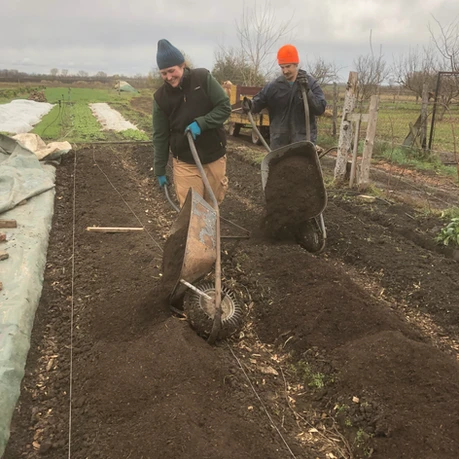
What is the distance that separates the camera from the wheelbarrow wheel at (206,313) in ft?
10.1

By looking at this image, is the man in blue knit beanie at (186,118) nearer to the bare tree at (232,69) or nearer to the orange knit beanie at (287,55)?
the orange knit beanie at (287,55)

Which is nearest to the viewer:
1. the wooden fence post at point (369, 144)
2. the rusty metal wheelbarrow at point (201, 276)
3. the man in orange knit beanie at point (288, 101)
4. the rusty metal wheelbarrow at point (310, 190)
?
the rusty metal wheelbarrow at point (201, 276)

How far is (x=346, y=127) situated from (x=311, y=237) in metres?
3.33

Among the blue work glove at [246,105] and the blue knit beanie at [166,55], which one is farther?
the blue work glove at [246,105]

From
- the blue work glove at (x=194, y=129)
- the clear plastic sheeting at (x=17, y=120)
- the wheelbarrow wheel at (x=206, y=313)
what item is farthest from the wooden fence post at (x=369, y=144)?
the clear plastic sheeting at (x=17, y=120)

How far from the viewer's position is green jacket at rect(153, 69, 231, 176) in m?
3.74

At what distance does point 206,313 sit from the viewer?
3.08 m

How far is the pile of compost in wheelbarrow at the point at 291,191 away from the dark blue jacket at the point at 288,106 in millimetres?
511

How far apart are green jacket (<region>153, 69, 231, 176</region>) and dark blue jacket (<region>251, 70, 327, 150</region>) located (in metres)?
1.04

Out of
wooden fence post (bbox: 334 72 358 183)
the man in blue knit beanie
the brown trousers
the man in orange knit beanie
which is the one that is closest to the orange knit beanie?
the man in orange knit beanie

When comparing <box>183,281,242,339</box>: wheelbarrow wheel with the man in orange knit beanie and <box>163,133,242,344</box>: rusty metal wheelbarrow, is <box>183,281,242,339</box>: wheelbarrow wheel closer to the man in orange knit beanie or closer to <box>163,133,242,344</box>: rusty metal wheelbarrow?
<box>163,133,242,344</box>: rusty metal wheelbarrow

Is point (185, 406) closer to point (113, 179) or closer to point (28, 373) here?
point (28, 373)

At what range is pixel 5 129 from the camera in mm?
15016

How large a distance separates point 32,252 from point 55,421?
7.76 ft
